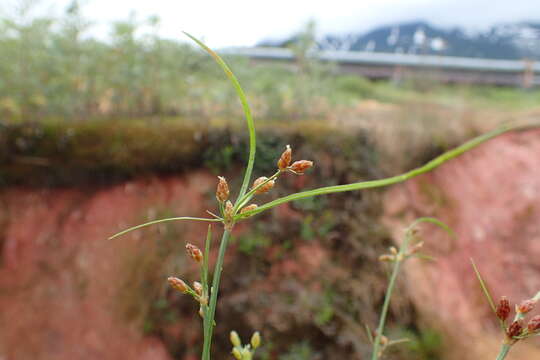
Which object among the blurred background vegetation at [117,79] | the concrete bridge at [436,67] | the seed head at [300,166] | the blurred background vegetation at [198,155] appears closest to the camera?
the seed head at [300,166]

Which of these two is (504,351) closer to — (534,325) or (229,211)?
(534,325)

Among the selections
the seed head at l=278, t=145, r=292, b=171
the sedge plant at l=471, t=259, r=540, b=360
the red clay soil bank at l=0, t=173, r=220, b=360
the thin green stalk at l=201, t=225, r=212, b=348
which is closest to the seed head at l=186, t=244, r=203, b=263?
the thin green stalk at l=201, t=225, r=212, b=348

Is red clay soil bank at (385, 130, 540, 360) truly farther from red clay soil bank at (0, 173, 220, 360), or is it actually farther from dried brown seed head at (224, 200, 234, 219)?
dried brown seed head at (224, 200, 234, 219)

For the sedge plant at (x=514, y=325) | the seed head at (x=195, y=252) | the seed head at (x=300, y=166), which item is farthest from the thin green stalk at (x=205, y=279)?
the sedge plant at (x=514, y=325)

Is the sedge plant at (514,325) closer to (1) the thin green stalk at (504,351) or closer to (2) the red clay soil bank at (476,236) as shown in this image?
(1) the thin green stalk at (504,351)

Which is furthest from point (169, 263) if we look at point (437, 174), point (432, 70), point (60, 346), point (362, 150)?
point (432, 70)

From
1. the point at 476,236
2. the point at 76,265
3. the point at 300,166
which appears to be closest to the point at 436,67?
the point at 476,236

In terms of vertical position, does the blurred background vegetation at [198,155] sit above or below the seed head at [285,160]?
below

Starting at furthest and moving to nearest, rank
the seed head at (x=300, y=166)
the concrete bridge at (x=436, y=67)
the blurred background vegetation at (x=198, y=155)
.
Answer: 1. the concrete bridge at (x=436, y=67)
2. the blurred background vegetation at (x=198, y=155)
3. the seed head at (x=300, y=166)
